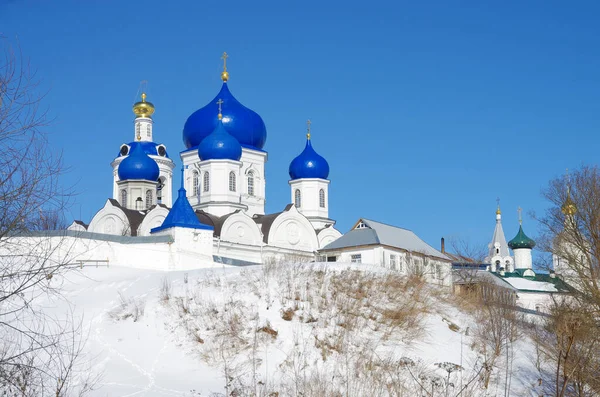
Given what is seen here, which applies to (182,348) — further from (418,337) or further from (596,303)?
(596,303)

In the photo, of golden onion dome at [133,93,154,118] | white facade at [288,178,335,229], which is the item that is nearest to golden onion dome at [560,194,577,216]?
white facade at [288,178,335,229]

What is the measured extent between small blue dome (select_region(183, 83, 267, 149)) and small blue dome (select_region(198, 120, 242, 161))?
5.29ft

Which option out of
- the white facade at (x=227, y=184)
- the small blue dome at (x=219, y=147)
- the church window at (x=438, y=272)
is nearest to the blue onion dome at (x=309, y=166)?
the white facade at (x=227, y=184)

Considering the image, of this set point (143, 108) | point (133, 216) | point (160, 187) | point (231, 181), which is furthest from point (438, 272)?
point (143, 108)

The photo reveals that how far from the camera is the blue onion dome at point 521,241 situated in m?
45.2

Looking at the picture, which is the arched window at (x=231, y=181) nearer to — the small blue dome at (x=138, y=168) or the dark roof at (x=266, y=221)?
the dark roof at (x=266, y=221)

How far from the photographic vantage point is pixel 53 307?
46.9 ft

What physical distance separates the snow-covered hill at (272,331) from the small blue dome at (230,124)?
16648 millimetres

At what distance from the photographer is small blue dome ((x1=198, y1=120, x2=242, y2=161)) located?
3106 cm

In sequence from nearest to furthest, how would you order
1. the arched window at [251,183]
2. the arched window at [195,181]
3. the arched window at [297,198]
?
1. the arched window at [195,181]
2. the arched window at [251,183]
3. the arched window at [297,198]

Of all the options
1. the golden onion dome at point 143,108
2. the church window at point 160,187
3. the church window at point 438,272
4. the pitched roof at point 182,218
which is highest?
the golden onion dome at point 143,108

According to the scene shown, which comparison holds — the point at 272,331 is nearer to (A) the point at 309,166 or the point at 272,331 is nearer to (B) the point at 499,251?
(A) the point at 309,166

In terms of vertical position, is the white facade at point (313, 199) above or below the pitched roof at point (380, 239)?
above

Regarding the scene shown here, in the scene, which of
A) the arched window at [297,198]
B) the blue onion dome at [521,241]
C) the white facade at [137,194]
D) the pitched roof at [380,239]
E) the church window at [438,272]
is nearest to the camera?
the church window at [438,272]
